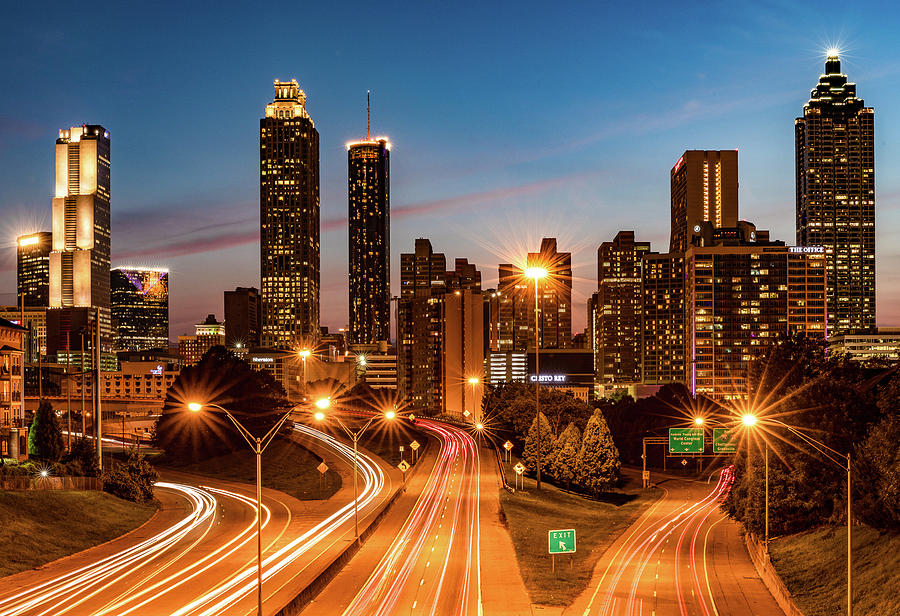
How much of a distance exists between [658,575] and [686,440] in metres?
41.5

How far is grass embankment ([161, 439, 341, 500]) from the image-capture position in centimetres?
8619

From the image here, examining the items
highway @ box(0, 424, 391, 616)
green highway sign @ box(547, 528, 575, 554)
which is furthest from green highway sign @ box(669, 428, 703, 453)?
green highway sign @ box(547, 528, 575, 554)

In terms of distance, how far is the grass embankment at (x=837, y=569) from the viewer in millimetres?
40500

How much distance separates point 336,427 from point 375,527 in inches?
2804

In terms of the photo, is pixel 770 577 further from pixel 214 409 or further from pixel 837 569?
pixel 214 409

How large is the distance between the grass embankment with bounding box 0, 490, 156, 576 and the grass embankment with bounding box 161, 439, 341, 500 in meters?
17.7

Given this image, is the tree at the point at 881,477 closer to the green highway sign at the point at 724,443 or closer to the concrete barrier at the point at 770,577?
the concrete barrier at the point at 770,577

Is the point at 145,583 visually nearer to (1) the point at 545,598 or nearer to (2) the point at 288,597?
(2) the point at 288,597

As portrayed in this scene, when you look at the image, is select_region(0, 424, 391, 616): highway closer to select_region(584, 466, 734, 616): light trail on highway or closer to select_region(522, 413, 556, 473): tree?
select_region(584, 466, 734, 616): light trail on highway

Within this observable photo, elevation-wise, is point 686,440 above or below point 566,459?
above

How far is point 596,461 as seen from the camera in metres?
96.9

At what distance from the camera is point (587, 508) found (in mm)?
84688

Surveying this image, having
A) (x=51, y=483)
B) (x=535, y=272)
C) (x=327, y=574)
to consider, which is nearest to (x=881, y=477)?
(x=535, y=272)

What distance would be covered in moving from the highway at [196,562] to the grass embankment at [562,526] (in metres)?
11.7
